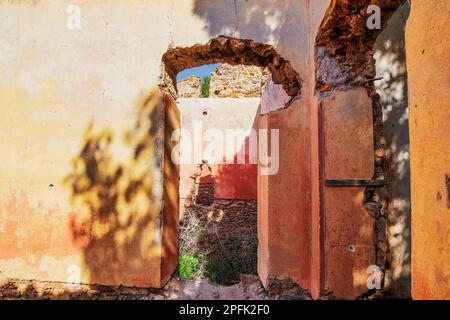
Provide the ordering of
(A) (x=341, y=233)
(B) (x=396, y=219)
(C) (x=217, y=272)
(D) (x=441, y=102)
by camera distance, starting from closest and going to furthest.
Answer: (D) (x=441, y=102) < (A) (x=341, y=233) < (B) (x=396, y=219) < (C) (x=217, y=272)

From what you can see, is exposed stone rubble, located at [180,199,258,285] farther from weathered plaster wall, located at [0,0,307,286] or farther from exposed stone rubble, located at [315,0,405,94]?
exposed stone rubble, located at [315,0,405,94]

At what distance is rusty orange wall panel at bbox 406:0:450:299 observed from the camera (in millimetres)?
1176

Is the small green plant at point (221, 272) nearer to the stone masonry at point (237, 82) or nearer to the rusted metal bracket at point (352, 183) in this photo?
the rusted metal bracket at point (352, 183)

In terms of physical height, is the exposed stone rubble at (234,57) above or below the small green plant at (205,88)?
below

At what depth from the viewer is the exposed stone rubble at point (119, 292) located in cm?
290

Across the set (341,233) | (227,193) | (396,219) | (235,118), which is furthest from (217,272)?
(341,233)

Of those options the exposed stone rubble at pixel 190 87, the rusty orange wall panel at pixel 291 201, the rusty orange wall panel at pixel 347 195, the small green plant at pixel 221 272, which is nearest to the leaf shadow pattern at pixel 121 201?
the rusty orange wall panel at pixel 291 201

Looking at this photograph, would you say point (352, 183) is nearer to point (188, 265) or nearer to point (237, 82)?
point (188, 265)

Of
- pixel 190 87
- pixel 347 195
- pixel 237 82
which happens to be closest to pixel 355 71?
pixel 347 195

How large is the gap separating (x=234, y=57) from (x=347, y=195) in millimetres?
1767

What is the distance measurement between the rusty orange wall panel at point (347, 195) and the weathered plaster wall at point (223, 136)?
207 inches

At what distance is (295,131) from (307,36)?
92cm

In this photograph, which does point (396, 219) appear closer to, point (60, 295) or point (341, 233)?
point (341, 233)

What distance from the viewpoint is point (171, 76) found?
3293 millimetres
